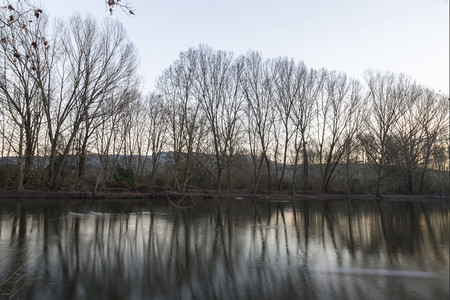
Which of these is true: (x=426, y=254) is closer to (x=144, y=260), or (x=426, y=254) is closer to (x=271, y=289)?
(x=271, y=289)

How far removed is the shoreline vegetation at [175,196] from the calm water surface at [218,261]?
8009 mm

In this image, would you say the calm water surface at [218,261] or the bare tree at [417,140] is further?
the bare tree at [417,140]

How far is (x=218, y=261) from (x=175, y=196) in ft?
66.4

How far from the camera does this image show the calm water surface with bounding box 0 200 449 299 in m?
5.23

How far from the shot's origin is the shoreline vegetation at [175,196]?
2142cm

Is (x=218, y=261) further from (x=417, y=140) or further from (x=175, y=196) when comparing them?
(x=417, y=140)

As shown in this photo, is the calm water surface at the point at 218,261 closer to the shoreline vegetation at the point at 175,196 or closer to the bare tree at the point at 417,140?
the shoreline vegetation at the point at 175,196

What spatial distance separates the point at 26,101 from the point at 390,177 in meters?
36.4

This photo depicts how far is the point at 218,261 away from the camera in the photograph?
7152 millimetres

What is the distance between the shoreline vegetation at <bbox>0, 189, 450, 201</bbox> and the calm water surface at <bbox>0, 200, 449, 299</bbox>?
801cm

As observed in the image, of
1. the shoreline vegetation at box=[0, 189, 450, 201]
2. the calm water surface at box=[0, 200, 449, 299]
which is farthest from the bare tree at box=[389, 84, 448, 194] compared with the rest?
the calm water surface at box=[0, 200, 449, 299]

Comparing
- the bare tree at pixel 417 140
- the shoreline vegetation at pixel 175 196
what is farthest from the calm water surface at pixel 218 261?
the bare tree at pixel 417 140

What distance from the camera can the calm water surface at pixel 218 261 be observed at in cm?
523

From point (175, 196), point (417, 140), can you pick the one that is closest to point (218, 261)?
point (175, 196)
